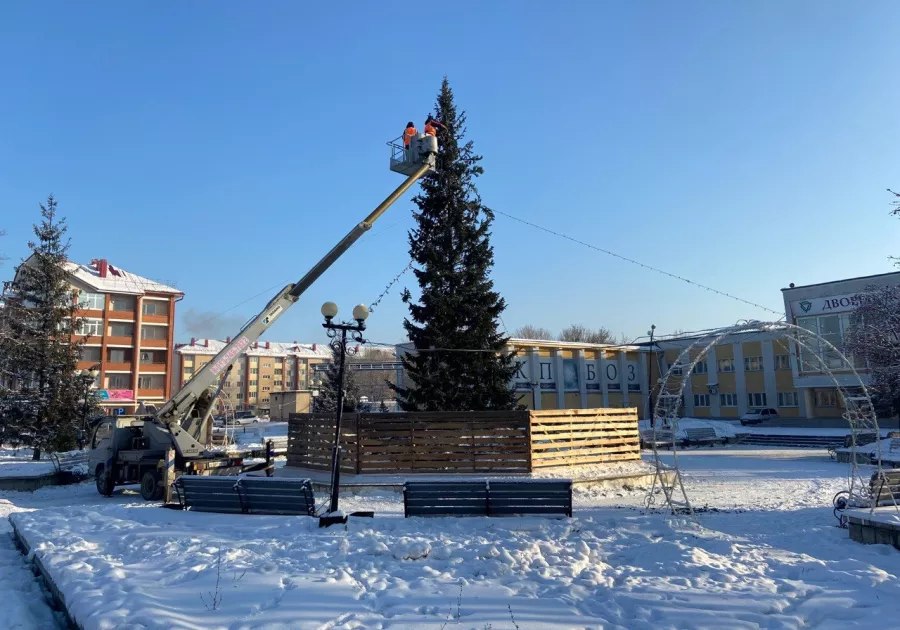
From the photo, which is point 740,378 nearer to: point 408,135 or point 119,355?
point 408,135

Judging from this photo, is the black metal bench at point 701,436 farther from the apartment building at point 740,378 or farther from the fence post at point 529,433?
the fence post at point 529,433

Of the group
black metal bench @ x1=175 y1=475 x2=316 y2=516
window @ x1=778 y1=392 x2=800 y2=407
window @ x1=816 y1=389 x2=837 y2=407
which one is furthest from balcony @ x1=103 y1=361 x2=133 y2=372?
window @ x1=816 y1=389 x2=837 y2=407

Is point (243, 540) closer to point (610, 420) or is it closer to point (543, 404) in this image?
point (610, 420)

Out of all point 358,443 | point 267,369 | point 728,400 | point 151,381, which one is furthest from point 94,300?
point 267,369

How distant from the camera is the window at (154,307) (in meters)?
64.1

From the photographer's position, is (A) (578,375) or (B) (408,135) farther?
(A) (578,375)

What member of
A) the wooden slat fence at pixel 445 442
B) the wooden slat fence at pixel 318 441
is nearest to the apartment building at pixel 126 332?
the wooden slat fence at pixel 318 441

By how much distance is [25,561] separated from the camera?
8.99 m

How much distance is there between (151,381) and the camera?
63500 mm

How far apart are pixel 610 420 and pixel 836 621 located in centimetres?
1426

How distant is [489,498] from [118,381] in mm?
60590

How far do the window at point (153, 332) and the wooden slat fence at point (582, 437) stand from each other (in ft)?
183

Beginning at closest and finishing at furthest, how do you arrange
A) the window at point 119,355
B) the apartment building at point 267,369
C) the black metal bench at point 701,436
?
the black metal bench at point 701,436 → the window at point 119,355 → the apartment building at point 267,369

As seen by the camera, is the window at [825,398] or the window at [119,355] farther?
the window at [119,355]
